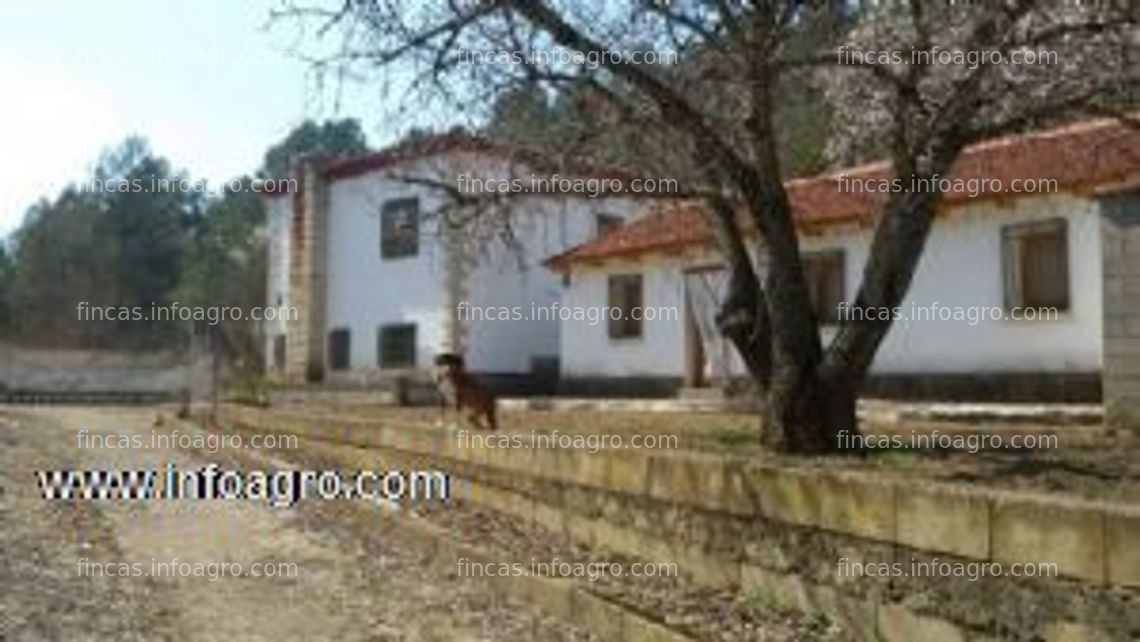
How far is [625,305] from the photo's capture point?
83.8 ft

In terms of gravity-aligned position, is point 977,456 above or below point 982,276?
below

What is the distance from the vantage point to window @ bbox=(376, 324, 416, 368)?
3334 cm

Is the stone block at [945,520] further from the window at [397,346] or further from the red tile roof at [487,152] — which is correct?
the window at [397,346]

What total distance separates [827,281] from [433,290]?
43.2ft

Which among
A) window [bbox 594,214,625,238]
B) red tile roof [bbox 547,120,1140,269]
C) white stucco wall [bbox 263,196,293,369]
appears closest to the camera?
red tile roof [bbox 547,120,1140,269]

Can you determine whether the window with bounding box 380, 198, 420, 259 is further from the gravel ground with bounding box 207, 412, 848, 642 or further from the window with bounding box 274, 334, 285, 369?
the gravel ground with bounding box 207, 412, 848, 642

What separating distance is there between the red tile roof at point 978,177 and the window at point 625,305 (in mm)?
633

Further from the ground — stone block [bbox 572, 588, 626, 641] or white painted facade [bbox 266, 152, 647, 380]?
white painted facade [bbox 266, 152, 647, 380]

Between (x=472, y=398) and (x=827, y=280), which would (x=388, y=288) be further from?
(x=472, y=398)

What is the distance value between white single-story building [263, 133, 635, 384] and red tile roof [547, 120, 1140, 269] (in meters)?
3.06

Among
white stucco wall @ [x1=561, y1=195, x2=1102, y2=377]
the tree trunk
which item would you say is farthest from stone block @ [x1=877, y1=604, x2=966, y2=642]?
white stucco wall @ [x1=561, y1=195, x2=1102, y2=377]

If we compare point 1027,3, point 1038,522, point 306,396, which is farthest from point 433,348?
point 1038,522

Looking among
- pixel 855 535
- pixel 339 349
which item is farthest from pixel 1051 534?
pixel 339 349

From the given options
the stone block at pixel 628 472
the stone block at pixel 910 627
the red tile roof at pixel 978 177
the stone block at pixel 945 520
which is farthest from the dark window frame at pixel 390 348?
the stone block at pixel 945 520
